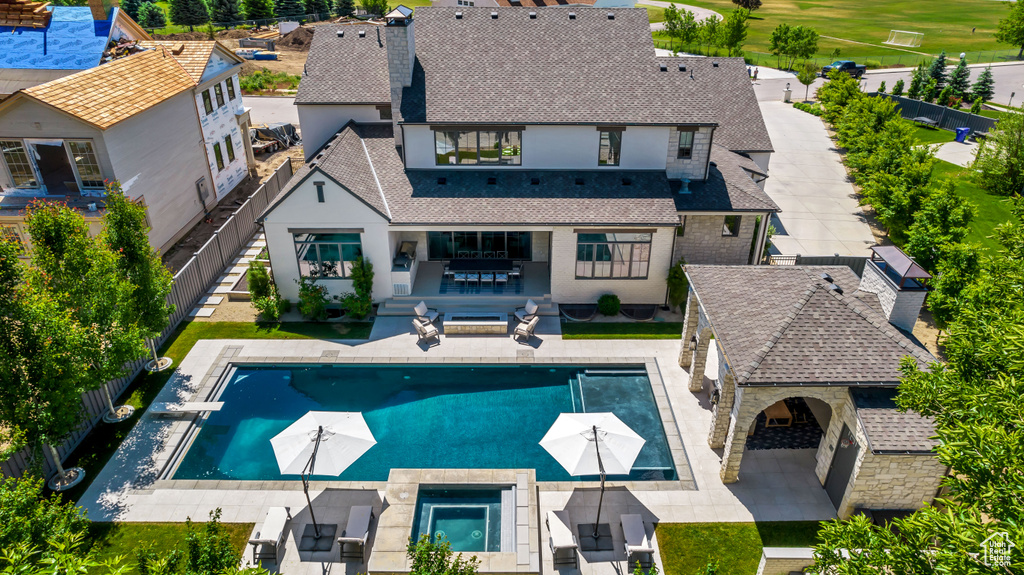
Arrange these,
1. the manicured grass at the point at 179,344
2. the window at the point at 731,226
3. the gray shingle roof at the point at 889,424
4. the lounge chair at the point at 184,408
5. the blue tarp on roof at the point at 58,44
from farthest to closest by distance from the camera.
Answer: the blue tarp on roof at the point at 58,44 → the window at the point at 731,226 → the lounge chair at the point at 184,408 → the manicured grass at the point at 179,344 → the gray shingle roof at the point at 889,424

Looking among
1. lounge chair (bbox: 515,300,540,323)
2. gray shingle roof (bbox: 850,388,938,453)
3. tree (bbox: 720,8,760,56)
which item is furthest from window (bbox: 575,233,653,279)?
tree (bbox: 720,8,760,56)

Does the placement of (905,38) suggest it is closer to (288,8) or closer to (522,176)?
(522,176)

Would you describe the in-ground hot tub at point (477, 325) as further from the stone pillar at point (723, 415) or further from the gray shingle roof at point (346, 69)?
the gray shingle roof at point (346, 69)

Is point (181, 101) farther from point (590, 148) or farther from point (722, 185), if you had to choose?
point (722, 185)

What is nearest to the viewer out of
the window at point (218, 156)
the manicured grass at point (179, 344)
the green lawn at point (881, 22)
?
the manicured grass at point (179, 344)

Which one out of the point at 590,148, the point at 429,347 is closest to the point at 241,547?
the point at 429,347

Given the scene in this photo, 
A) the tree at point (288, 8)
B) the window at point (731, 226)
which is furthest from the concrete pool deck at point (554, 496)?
the tree at point (288, 8)
